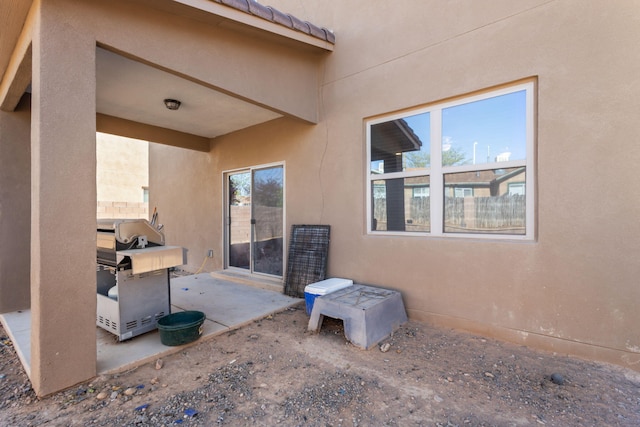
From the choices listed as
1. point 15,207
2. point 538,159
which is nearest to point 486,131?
point 538,159

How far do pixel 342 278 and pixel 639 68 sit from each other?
11.3 feet

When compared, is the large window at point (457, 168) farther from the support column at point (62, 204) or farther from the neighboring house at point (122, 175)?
the neighboring house at point (122, 175)

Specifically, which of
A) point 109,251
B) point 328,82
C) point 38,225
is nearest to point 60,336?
point 38,225

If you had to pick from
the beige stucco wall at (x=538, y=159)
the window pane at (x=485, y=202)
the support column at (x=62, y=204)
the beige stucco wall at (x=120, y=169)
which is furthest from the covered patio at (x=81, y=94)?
the beige stucco wall at (x=120, y=169)

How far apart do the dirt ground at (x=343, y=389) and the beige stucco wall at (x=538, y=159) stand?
414mm

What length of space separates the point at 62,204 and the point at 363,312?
2571 millimetres

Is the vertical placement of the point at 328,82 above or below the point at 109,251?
above

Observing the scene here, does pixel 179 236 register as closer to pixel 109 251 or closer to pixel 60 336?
pixel 109 251

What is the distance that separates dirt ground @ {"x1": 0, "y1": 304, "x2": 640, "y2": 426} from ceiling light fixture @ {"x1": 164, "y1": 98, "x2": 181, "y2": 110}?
317 centimetres

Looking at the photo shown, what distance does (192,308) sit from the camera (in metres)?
3.92

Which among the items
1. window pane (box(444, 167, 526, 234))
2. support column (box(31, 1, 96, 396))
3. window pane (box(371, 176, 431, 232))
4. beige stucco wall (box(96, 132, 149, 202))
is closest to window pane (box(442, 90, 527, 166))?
window pane (box(444, 167, 526, 234))

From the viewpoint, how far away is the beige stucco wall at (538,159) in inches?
96.7

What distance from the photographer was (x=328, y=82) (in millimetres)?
4254

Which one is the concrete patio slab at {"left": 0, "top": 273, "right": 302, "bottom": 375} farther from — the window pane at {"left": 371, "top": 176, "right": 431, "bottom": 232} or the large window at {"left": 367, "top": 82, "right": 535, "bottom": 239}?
the large window at {"left": 367, "top": 82, "right": 535, "bottom": 239}
